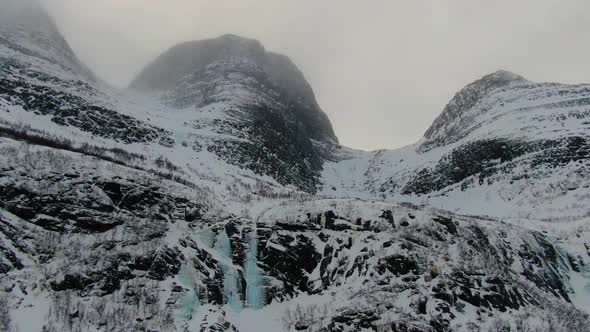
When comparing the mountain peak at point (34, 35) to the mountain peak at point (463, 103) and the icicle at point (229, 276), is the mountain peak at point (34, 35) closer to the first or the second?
the icicle at point (229, 276)

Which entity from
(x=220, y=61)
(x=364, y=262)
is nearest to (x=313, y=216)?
(x=364, y=262)

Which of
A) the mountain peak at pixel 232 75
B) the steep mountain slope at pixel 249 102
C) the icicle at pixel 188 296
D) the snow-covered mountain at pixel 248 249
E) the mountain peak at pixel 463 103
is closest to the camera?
the snow-covered mountain at pixel 248 249

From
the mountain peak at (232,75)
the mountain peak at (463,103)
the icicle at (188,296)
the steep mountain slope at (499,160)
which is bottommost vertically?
the icicle at (188,296)

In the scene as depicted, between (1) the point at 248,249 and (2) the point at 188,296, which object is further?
(1) the point at 248,249

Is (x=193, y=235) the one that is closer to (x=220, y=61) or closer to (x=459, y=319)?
(x=459, y=319)

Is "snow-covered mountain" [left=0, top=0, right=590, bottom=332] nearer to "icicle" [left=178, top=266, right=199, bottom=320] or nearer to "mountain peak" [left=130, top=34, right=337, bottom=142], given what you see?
"icicle" [left=178, top=266, right=199, bottom=320]

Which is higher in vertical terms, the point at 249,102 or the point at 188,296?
the point at 249,102

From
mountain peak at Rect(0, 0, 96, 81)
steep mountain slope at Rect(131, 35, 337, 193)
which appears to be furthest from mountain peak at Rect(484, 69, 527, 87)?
mountain peak at Rect(0, 0, 96, 81)

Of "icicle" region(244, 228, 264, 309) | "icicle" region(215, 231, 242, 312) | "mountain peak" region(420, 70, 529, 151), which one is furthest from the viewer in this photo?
"mountain peak" region(420, 70, 529, 151)

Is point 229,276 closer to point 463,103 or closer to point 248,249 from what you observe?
point 248,249

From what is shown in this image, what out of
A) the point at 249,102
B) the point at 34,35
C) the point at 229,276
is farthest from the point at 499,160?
the point at 34,35

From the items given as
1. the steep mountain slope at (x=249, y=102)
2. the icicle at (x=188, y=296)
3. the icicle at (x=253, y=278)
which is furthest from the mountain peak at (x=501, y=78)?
the icicle at (x=188, y=296)
